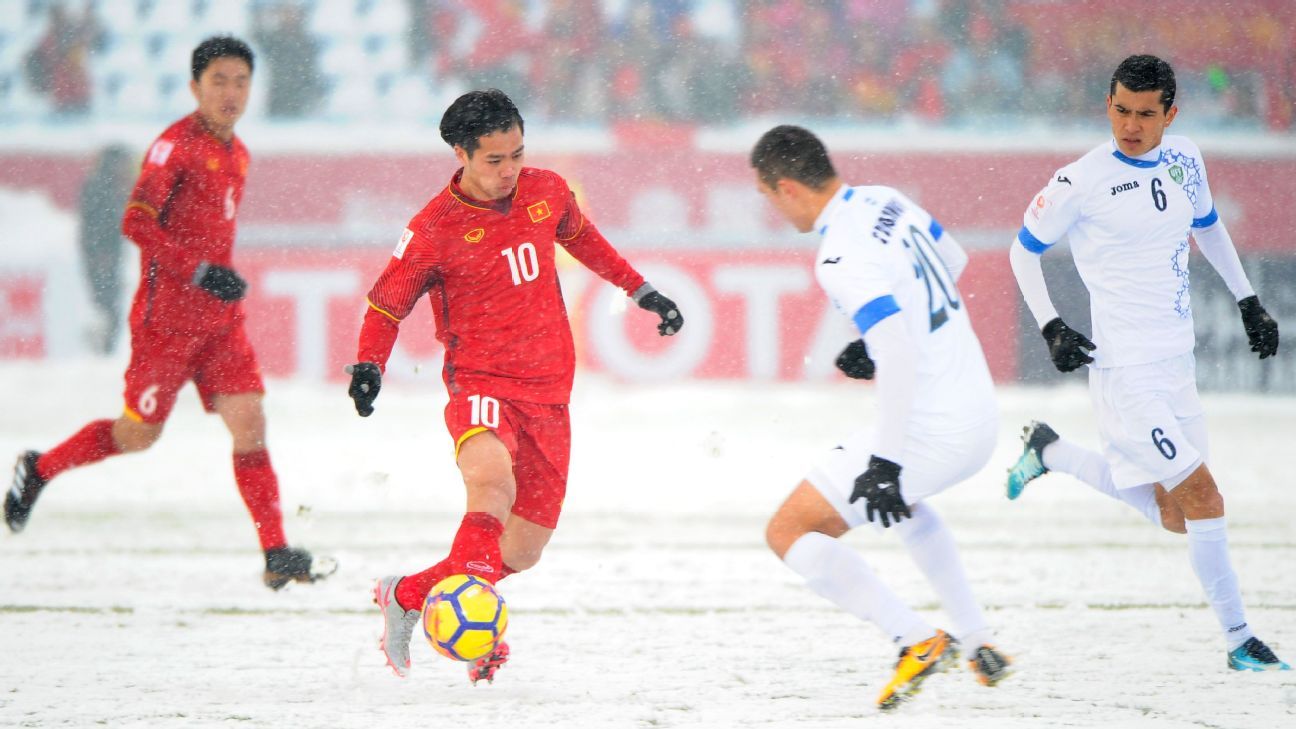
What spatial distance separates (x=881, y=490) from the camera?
3.45 m

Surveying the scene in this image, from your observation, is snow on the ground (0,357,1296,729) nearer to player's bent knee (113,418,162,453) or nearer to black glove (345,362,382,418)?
player's bent knee (113,418,162,453)

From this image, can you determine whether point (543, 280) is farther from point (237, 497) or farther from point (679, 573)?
point (237, 497)

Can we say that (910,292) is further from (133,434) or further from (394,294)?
(133,434)

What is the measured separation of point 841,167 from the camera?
1352 centimetres

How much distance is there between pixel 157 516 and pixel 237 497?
83cm

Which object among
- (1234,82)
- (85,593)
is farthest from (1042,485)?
(1234,82)

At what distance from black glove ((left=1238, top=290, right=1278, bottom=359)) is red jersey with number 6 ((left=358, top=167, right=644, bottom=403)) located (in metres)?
2.22

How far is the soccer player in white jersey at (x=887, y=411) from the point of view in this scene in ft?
11.4

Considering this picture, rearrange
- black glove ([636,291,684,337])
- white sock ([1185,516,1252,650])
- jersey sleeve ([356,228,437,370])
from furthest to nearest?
black glove ([636,291,684,337]), white sock ([1185,516,1252,650]), jersey sleeve ([356,228,437,370])

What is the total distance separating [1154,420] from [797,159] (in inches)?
56.9

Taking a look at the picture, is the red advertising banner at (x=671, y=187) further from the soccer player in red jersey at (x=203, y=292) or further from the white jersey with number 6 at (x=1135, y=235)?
the white jersey with number 6 at (x=1135, y=235)

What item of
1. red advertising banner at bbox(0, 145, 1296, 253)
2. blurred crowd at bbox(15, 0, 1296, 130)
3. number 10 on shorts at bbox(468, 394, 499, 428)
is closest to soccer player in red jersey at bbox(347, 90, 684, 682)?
number 10 on shorts at bbox(468, 394, 499, 428)

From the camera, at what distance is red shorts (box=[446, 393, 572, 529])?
4203 mm

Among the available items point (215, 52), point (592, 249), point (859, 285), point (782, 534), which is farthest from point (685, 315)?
point (859, 285)
